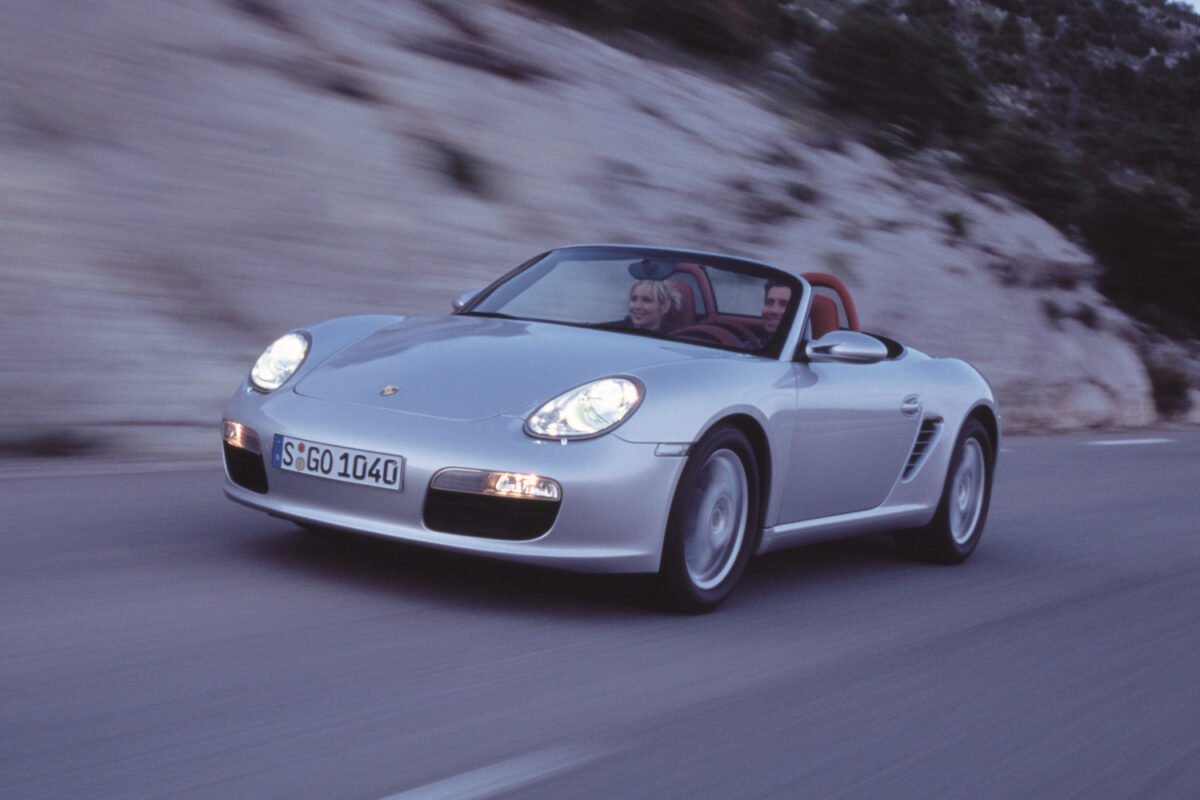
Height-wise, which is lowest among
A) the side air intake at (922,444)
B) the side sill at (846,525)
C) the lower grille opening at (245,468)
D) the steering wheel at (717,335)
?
the side sill at (846,525)

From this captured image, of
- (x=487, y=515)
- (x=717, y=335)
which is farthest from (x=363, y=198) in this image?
(x=487, y=515)

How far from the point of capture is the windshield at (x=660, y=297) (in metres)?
5.88

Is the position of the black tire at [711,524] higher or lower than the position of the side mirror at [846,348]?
lower

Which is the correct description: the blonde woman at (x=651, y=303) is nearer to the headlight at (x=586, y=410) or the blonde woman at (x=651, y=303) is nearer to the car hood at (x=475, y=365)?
the car hood at (x=475, y=365)

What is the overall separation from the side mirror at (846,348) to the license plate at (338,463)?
1.71 meters

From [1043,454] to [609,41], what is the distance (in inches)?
337

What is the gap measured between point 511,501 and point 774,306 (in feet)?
5.71

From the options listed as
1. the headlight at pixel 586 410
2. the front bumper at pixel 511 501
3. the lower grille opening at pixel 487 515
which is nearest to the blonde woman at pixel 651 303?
the headlight at pixel 586 410

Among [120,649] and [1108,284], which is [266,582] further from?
[1108,284]

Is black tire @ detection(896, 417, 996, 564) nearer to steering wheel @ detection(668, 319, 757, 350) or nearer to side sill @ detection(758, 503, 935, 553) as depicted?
side sill @ detection(758, 503, 935, 553)

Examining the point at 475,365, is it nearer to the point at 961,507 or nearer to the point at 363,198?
the point at 961,507

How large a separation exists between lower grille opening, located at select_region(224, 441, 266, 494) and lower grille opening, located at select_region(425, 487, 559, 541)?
66 centimetres

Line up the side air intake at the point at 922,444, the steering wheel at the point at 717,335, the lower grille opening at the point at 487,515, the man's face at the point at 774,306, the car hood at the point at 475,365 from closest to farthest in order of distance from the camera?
the lower grille opening at the point at 487,515, the car hood at the point at 475,365, the steering wheel at the point at 717,335, the man's face at the point at 774,306, the side air intake at the point at 922,444

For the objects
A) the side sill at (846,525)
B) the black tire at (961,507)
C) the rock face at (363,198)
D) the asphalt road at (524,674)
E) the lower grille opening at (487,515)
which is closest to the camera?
the asphalt road at (524,674)
